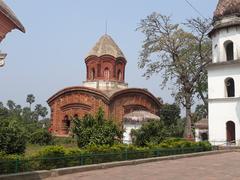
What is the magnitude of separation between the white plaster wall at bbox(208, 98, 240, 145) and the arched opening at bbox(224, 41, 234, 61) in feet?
9.02

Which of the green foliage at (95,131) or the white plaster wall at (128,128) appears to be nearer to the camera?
the green foliage at (95,131)

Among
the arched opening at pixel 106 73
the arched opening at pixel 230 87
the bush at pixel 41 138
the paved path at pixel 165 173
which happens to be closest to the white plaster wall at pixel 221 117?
the arched opening at pixel 230 87

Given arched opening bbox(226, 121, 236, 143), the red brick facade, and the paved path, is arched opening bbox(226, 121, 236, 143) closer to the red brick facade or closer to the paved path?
the red brick facade

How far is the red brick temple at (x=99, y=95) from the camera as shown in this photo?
30.4 meters

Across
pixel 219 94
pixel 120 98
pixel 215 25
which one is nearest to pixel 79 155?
pixel 219 94

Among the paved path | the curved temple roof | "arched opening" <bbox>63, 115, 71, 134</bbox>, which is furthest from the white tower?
"arched opening" <bbox>63, 115, 71, 134</bbox>

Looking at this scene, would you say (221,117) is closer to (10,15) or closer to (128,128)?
(128,128)

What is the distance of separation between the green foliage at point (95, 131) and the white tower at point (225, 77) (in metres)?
8.00

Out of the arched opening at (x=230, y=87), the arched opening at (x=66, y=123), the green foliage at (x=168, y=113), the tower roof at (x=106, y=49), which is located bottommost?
the arched opening at (x=66, y=123)

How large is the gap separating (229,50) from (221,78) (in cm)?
189

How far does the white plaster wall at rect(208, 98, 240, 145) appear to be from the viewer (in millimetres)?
22609

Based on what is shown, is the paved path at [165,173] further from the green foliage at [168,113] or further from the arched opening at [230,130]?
the green foliage at [168,113]

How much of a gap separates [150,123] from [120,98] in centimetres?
1109

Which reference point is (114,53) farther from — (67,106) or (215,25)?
(215,25)
